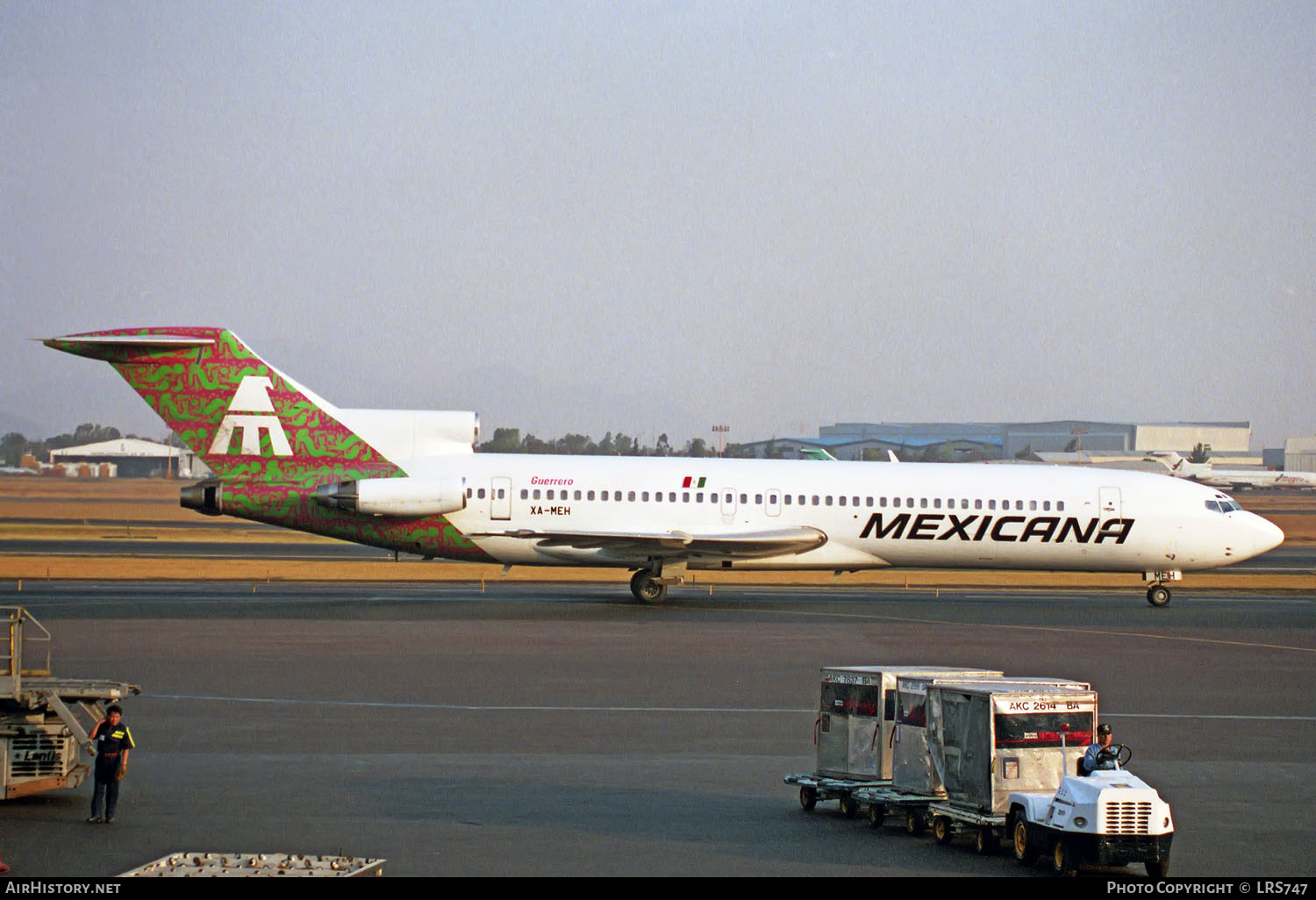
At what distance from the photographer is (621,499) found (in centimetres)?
3700

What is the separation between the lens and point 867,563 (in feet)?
124

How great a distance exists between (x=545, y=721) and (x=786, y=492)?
18.9 meters

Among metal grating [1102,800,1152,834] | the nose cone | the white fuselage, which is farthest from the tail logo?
metal grating [1102,800,1152,834]

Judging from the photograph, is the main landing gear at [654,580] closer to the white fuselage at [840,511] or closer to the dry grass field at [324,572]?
the white fuselage at [840,511]

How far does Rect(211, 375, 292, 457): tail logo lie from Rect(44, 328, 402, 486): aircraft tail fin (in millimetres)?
22


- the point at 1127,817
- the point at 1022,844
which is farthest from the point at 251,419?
the point at 1127,817

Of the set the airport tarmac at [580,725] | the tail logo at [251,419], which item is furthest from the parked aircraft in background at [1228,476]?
the tail logo at [251,419]

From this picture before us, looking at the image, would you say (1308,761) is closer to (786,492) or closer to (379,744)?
(379,744)

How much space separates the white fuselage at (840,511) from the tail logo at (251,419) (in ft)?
11.4

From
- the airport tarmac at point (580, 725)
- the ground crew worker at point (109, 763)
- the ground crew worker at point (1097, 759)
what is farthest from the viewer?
the ground crew worker at point (109, 763)

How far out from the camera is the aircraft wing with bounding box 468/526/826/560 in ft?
117

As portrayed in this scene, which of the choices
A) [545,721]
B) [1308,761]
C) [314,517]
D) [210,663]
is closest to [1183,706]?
[1308,761]

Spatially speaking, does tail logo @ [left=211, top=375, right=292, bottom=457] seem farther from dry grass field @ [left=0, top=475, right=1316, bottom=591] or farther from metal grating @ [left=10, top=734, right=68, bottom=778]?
metal grating @ [left=10, top=734, right=68, bottom=778]

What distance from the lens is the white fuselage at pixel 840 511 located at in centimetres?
3662
